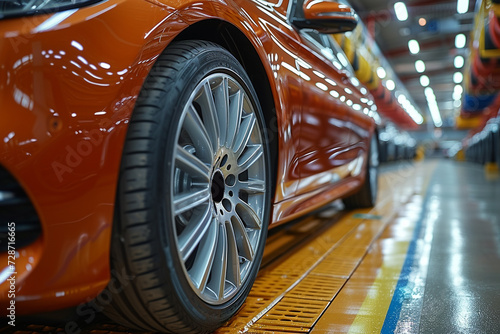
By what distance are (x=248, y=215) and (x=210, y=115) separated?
1.40ft

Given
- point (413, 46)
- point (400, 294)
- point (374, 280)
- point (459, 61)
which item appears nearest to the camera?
point (400, 294)

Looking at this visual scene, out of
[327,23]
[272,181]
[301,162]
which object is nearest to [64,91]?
[272,181]

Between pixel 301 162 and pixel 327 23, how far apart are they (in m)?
0.68

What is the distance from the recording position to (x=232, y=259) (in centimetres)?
156

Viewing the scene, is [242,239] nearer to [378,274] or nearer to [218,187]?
[218,187]

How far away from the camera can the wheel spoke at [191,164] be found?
129 cm

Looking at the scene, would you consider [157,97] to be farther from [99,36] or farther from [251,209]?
[251,209]

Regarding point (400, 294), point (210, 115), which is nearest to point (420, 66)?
point (400, 294)

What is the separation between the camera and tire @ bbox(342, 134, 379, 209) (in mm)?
4398

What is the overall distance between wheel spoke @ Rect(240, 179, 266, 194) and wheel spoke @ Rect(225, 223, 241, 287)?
0.56ft

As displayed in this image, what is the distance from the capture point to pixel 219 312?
1438 millimetres

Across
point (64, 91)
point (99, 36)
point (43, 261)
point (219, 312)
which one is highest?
point (99, 36)

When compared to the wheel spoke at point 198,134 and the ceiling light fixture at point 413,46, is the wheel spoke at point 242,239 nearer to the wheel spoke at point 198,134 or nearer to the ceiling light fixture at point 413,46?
the wheel spoke at point 198,134

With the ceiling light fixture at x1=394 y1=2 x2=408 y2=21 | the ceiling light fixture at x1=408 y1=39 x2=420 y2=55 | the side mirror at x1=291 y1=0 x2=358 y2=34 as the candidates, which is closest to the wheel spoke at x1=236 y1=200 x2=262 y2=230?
the side mirror at x1=291 y1=0 x2=358 y2=34
